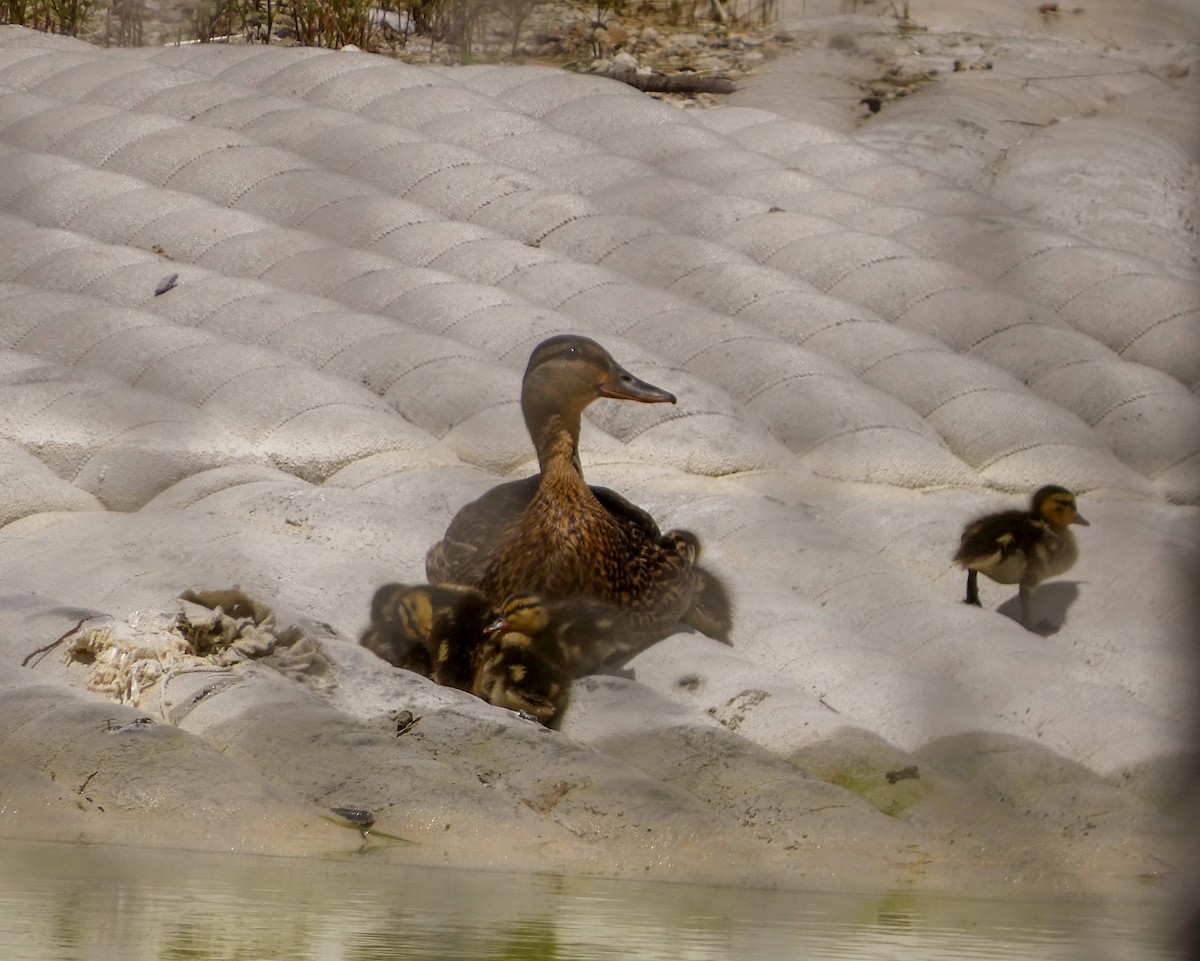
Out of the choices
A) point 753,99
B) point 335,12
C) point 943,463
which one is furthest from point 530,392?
point 335,12

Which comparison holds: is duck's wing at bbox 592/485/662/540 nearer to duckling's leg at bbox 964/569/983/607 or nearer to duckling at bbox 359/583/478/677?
duckling at bbox 359/583/478/677

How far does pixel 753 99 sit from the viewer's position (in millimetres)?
8211

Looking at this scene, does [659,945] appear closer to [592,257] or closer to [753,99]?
[592,257]

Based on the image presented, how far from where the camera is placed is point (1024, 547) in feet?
14.5

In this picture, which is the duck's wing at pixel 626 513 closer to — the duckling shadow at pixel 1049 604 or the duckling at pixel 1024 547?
the duckling at pixel 1024 547

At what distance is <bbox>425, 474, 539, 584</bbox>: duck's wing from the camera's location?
424 cm

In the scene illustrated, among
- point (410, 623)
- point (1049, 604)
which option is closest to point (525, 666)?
point (410, 623)

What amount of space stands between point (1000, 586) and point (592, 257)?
99.9 inches

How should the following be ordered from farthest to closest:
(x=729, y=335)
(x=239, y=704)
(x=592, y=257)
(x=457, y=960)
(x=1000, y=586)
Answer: (x=592, y=257)
(x=729, y=335)
(x=1000, y=586)
(x=239, y=704)
(x=457, y=960)

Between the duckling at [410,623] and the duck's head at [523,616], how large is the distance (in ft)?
0.44

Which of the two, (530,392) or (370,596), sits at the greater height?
(530,392)

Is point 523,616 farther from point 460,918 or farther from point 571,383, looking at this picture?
point 460,918

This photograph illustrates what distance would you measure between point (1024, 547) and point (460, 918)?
2282 millimetres

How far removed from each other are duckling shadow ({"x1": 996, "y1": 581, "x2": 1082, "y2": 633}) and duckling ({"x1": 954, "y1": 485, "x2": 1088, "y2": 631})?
0.02 meters
